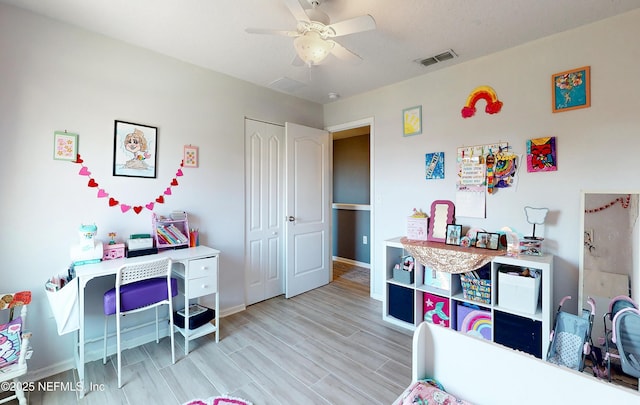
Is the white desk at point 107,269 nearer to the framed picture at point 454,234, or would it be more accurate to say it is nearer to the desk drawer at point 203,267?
the desk drawer at point 203,267

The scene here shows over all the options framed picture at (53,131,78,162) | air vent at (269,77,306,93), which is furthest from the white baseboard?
framed picture at (53,131,78,162)


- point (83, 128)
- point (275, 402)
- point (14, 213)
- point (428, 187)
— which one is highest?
point (83, 128)

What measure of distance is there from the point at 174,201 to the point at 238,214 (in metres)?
0.68

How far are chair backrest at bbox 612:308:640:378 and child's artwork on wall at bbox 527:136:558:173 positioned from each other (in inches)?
44.7

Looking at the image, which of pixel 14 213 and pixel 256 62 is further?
pixel 256 62

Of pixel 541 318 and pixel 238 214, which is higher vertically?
pixel 238 214

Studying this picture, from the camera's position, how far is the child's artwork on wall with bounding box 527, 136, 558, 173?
2.28m

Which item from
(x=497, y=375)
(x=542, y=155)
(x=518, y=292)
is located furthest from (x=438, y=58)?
(x=497, y=375)

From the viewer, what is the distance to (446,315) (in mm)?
2578

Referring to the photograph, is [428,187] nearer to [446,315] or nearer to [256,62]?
[446,315]

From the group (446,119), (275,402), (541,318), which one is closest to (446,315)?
(541,318)

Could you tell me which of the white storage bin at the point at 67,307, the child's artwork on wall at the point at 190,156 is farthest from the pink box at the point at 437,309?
the white storage bin at the point at 67,307

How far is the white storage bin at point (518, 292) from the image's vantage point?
6.82 ft

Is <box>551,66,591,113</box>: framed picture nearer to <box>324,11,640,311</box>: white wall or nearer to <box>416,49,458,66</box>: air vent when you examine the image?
<box>324,11,640,311</box>: white wall
